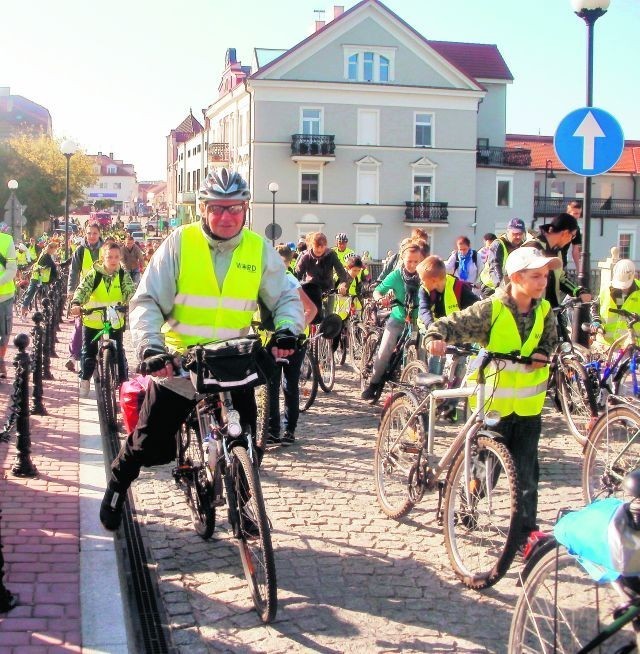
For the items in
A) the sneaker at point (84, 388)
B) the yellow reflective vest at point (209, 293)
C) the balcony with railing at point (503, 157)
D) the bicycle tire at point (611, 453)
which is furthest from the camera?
the balcony with railing at point (503, 157)

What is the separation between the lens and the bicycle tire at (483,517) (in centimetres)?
477

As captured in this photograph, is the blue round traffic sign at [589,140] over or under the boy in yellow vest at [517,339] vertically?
over

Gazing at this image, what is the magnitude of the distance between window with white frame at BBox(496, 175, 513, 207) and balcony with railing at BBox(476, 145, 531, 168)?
2.34ft

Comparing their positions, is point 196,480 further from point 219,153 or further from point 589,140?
point 219,153

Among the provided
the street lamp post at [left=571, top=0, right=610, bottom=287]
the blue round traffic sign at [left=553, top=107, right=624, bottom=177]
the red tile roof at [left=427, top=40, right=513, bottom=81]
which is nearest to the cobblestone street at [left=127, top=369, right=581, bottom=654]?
the blue round traffic sign at [left=553, top=107, right=624, bottom=177]

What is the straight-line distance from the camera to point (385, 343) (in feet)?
33.0

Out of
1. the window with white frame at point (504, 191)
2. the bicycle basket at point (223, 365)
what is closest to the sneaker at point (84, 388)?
the bicycle basket at point (223, 365)

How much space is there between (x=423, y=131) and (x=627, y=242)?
1995 cm

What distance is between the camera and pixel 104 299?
10.2 m

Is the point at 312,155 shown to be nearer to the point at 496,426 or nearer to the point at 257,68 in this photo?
the point at 257,68

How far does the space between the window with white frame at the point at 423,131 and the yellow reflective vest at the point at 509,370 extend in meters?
45.8

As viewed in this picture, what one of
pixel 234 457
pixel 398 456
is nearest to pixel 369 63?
pixel 398 456

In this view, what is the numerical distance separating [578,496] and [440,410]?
1.18 metres

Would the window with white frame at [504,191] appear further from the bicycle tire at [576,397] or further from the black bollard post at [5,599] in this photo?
the black bollard post at [5,599]
